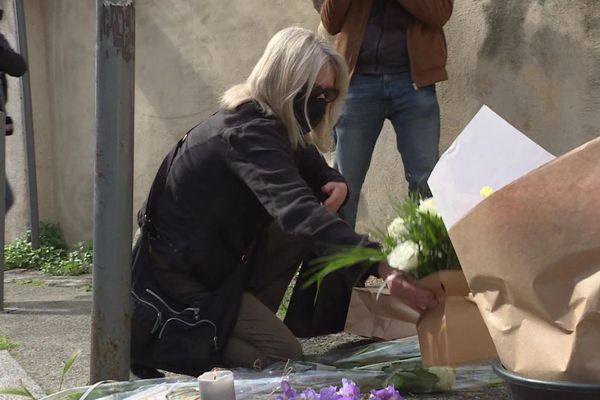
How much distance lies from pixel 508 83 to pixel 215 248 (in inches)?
Result: 89.7

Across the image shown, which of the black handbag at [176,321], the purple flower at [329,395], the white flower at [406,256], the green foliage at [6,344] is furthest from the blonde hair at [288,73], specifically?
the green foliage at [6,344]

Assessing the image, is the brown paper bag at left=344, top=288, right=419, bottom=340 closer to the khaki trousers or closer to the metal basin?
the khaki trousers

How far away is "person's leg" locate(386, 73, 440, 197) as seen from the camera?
4270mm

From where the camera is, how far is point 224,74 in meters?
6.45

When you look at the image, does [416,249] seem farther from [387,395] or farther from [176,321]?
[176,321]

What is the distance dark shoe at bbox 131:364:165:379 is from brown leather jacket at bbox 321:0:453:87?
1726mm

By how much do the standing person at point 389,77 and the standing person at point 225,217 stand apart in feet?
3.55

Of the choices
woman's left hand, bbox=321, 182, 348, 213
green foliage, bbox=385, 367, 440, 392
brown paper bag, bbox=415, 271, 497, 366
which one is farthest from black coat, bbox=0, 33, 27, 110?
brown paper bag, bbox=415, 271, 497, 366

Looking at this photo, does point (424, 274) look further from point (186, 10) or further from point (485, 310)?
point (186, 10)

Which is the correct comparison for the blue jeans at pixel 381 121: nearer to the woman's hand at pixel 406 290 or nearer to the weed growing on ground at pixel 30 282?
the woman's hand at pixel 406 290

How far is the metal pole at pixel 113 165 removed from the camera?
2770mm

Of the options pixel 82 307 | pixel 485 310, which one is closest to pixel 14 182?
pixel 82 307

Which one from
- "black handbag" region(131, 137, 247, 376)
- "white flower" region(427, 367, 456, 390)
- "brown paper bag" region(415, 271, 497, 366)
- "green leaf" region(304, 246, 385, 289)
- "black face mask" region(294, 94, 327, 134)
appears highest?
"black face mask" region(294, 94, 327, 134)

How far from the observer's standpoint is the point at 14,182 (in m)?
7.79
